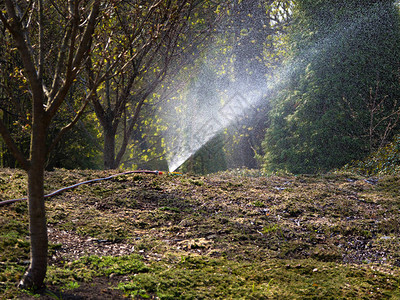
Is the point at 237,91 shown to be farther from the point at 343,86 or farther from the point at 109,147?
the point at 109,147

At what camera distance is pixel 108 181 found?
5367 millimetres

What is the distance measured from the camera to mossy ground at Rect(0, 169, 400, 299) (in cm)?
266

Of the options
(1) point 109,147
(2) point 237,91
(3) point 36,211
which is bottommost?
(3) point 36,211

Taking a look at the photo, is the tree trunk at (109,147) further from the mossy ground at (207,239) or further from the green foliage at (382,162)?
the green foliage at (382,162)

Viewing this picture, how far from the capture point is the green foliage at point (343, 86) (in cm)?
921

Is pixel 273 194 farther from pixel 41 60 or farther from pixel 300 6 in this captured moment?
pixel 300 6

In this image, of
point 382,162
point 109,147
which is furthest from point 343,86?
point 109,147

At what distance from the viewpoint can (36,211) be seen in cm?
233

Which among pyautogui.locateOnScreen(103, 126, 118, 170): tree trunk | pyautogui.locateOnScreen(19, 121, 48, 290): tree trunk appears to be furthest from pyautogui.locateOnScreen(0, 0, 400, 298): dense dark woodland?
pyautogui.locateOnScreen(19, 121, 48, 290): tree trunk

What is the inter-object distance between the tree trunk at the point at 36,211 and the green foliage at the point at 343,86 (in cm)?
807

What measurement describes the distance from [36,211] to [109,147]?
181 inches

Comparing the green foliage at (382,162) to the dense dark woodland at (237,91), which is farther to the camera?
the green foliage at (382,162)

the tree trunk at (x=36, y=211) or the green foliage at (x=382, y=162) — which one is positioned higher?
the tree trunk at (x=36, y=211)

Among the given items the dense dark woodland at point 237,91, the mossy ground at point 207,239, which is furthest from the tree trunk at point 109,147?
the mossy ground at point 207,239
